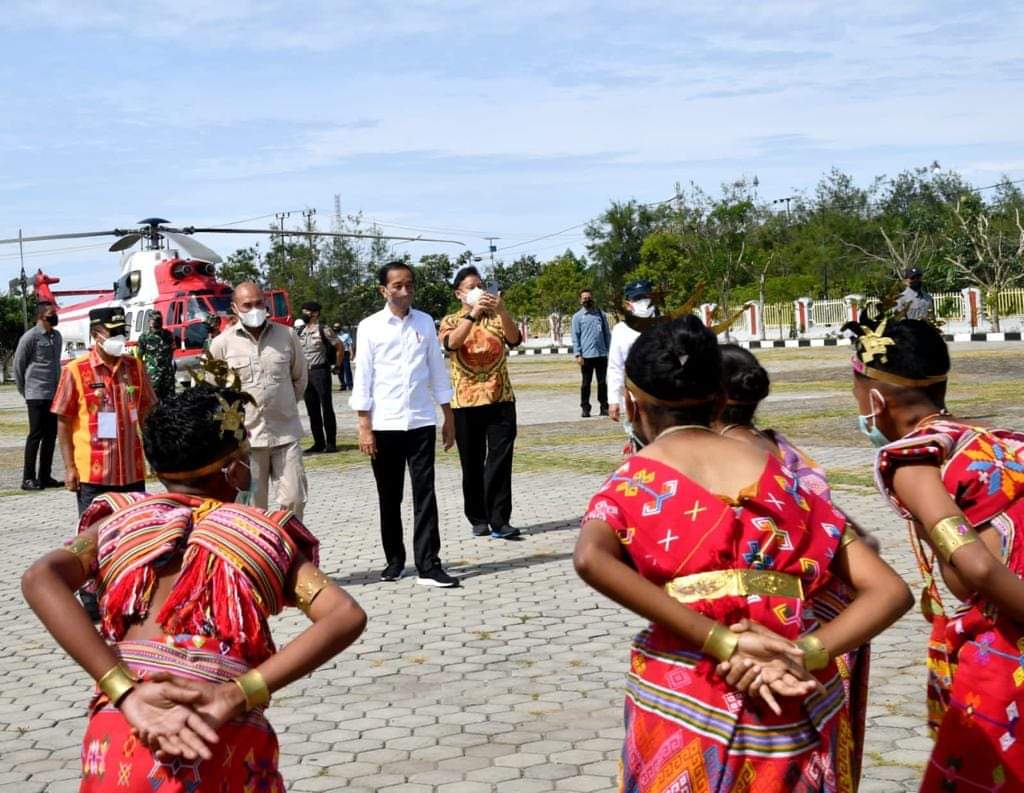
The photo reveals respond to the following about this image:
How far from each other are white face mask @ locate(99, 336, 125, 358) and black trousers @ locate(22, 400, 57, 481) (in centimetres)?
799

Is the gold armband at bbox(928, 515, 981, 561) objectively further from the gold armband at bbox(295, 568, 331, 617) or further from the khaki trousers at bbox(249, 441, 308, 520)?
the khaki trousers at bbox(249, 441, 308, 520)

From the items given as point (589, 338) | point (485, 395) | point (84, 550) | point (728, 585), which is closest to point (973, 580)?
point (728, 585)

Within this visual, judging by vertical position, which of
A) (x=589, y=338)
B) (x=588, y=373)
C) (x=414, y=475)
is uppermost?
(x=589, y=338)

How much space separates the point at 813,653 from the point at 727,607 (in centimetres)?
19

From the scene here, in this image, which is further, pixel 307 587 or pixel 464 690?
pixel 464 690

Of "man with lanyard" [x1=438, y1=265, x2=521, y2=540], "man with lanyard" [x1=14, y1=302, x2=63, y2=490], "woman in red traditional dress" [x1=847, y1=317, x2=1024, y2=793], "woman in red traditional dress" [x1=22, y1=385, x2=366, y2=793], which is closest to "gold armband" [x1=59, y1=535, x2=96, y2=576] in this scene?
"woman in red traditional dress" [x1=22, y1=385, x2=366, y2=793]

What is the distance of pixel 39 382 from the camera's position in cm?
1639

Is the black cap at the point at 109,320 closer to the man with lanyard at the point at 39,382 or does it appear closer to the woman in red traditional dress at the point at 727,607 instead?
the woman in red traditional dress at the point at 727,607

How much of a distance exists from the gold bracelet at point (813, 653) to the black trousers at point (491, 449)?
742 centimetres

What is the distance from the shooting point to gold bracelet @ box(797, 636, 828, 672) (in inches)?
111

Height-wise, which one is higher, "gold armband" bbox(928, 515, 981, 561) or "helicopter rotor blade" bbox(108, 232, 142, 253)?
"helicopter rotor blade" bbox(108, 232, 142, 253)

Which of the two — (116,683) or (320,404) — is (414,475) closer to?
(116,683)

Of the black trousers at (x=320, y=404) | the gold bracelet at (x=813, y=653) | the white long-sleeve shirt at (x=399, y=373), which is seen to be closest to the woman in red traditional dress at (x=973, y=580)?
the gold bracelet at (x=813, y=653)

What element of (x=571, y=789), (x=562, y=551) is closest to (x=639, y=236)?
(x=562, y=551)
